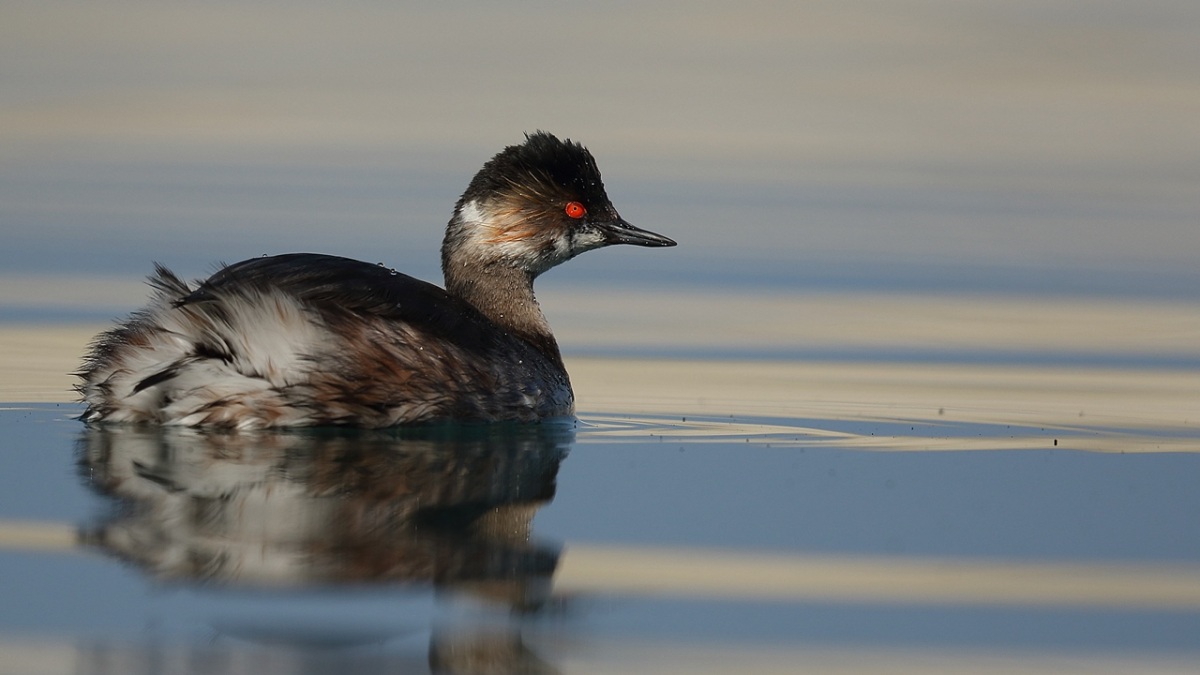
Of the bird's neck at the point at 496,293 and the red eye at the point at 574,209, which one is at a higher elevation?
the red eye at the point at 574,209

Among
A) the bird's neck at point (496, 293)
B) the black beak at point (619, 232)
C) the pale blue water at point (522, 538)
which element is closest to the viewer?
the pale blue water at point (522, 538)

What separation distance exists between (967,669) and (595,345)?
20.9 ft

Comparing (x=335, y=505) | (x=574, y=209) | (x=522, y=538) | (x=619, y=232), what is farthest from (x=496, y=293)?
(x=522, y=538)

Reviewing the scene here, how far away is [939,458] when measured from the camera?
24.8ft

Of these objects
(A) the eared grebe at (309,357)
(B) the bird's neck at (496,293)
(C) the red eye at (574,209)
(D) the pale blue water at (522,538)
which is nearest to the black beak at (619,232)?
(C) the red eye at (574,209)

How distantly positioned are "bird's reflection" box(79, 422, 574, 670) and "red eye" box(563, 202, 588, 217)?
57.2 inches

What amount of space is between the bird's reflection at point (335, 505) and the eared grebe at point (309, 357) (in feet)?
0.31

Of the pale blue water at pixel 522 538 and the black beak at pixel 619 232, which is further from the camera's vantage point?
the black beak at pixel 619 232

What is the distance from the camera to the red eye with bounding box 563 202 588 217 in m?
9.27

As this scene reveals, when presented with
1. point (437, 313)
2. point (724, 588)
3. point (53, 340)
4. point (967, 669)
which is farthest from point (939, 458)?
point (53, 340)

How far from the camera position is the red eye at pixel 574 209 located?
927cm

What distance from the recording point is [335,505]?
6.04 metres

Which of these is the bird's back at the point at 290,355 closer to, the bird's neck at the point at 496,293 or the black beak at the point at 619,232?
the bird's neck at the point at 496,293

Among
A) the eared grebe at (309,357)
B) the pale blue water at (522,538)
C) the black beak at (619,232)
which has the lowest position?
the pale blue water at (522,538)
